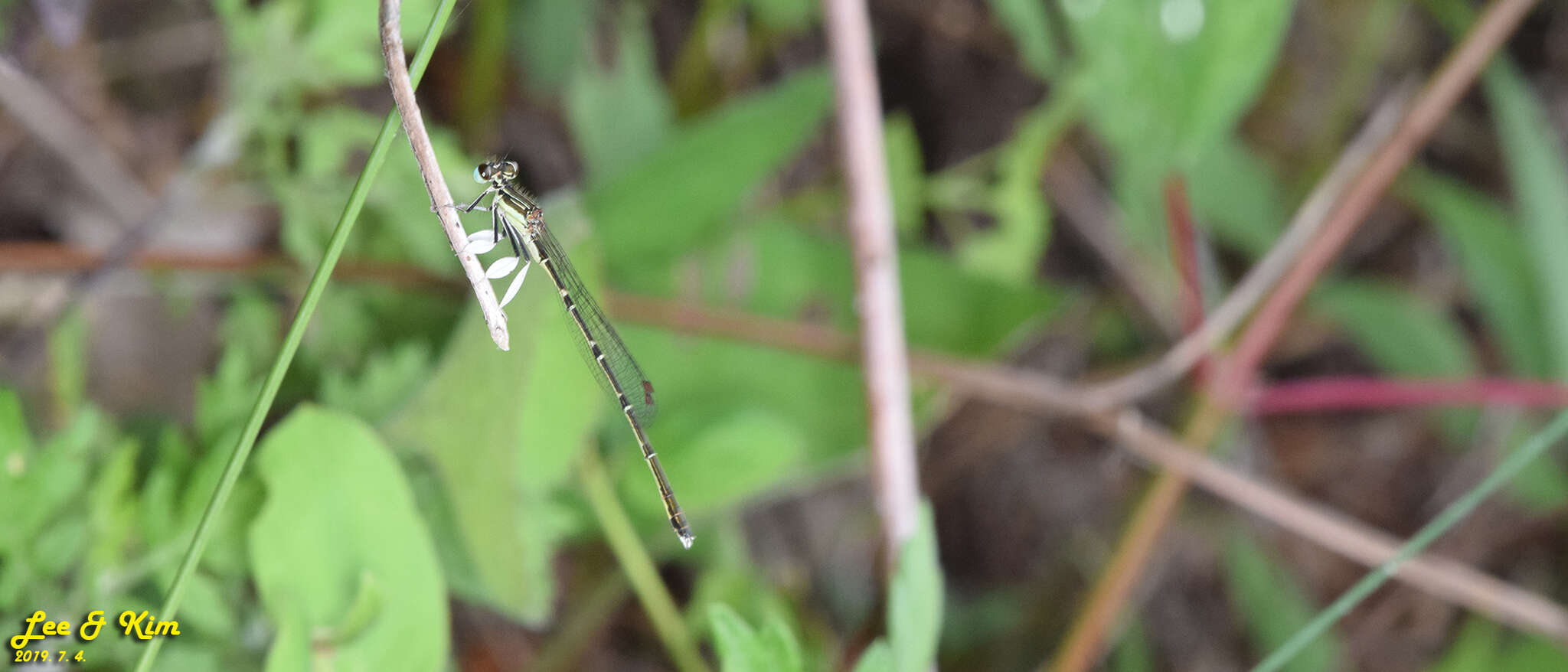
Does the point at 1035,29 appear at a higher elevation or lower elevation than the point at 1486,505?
higher

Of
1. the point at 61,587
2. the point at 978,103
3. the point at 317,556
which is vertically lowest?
the point at 317,556

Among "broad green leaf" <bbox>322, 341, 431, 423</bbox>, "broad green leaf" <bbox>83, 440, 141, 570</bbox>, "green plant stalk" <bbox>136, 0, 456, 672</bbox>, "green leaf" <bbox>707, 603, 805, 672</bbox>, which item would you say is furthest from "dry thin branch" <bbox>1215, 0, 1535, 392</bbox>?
"broad green leaf" <bbox>83, 440, 141, 570</bbox>

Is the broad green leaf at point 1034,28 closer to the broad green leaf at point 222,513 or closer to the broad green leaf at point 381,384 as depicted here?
the broad green leaf at point 381,384

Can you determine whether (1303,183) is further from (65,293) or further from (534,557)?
(65,293)

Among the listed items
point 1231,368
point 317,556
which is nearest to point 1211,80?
point 1231,368

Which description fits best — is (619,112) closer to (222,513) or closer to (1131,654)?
(222,513)
